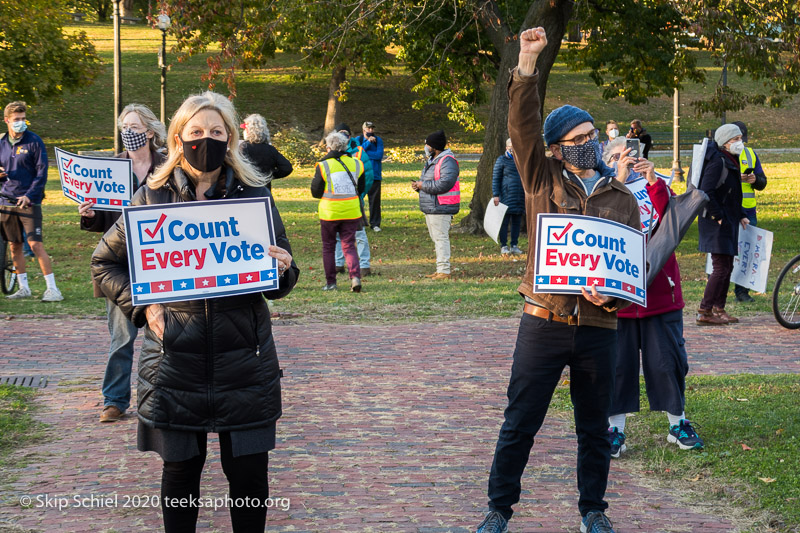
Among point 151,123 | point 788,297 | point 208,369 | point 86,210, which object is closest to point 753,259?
point 788,297

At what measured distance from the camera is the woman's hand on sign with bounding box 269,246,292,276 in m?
4.19

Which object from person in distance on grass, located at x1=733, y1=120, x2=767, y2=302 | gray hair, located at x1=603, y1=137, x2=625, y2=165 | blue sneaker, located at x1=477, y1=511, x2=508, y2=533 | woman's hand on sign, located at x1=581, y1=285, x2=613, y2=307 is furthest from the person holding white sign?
person in distance on grass, located at x1=733, y1=120, x2=767, y2=302

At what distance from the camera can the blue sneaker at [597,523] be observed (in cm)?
477

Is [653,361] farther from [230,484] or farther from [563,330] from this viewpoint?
[230,484]

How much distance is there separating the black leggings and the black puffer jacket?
150mm

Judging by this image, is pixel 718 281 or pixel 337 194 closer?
pixel 718 281

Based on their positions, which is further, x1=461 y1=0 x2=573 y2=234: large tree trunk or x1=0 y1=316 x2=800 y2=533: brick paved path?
x1=461 y1=0 x2=573 y2=234: large tree trunk

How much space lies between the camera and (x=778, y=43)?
15938 millimetres

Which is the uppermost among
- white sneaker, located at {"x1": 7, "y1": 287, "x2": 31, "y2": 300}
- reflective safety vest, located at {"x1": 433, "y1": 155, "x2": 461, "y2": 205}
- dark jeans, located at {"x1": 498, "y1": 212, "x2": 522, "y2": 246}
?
reflective safety vest, located at {"x1": 433, "y1": 155, "x2": 461, "y2": 205}

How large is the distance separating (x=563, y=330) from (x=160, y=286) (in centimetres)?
196

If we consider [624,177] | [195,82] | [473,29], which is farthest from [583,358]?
[195,82]

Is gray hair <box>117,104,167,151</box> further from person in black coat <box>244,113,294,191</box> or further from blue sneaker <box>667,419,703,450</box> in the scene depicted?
person in black coat <box>244,113,294,191</box>

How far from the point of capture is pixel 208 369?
396 centimetres

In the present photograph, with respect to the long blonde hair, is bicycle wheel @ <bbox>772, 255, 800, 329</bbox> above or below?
below
